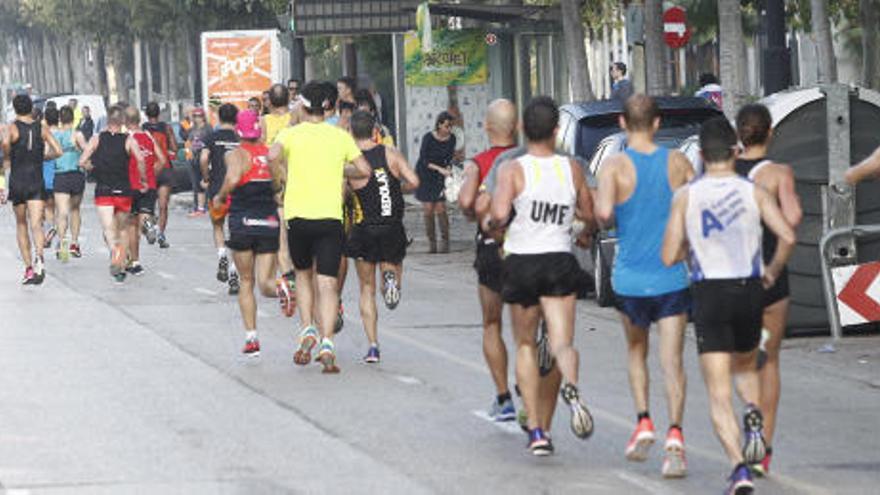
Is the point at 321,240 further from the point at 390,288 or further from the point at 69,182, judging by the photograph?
the point at 69,182

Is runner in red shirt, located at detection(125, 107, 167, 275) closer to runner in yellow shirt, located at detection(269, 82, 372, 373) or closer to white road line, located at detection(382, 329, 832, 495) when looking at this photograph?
white road line, located at detection(382, 329, 832, 495)

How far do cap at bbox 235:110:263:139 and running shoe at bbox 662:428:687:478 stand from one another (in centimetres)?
715

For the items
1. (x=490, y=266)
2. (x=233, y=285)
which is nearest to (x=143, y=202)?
(x=233, y=285)

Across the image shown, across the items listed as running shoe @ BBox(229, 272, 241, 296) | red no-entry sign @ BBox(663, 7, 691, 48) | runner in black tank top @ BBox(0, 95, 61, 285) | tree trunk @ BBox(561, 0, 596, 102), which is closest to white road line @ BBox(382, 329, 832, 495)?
running shoe @ BBox(229, 272, 241, 296)

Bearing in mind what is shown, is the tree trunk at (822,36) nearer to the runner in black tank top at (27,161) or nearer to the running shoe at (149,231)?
the runner in black tank top at (27,161)

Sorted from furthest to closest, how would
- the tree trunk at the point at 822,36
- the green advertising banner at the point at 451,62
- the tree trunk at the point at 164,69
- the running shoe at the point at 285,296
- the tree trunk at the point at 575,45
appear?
1. the tree trunk at the point at 164,69
2. the green advertising banner at the point at 451,62
3. the tree trunk at the point at 575,45
4. the tree trunk at the point at 822,36
5. the running shoe at the point at 285,296

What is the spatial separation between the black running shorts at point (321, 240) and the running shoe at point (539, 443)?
4513 millimetres

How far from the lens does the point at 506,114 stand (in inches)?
508

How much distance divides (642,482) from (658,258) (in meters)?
1.06

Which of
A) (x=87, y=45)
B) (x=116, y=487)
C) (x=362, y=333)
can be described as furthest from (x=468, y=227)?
(x=87, y=45)

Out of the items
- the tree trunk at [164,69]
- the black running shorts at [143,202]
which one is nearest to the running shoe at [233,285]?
the black running shorts at [143,202]

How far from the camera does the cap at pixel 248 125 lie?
1797 centimetres

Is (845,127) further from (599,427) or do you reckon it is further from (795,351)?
(599,427)

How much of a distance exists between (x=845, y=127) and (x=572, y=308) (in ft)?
21.4
